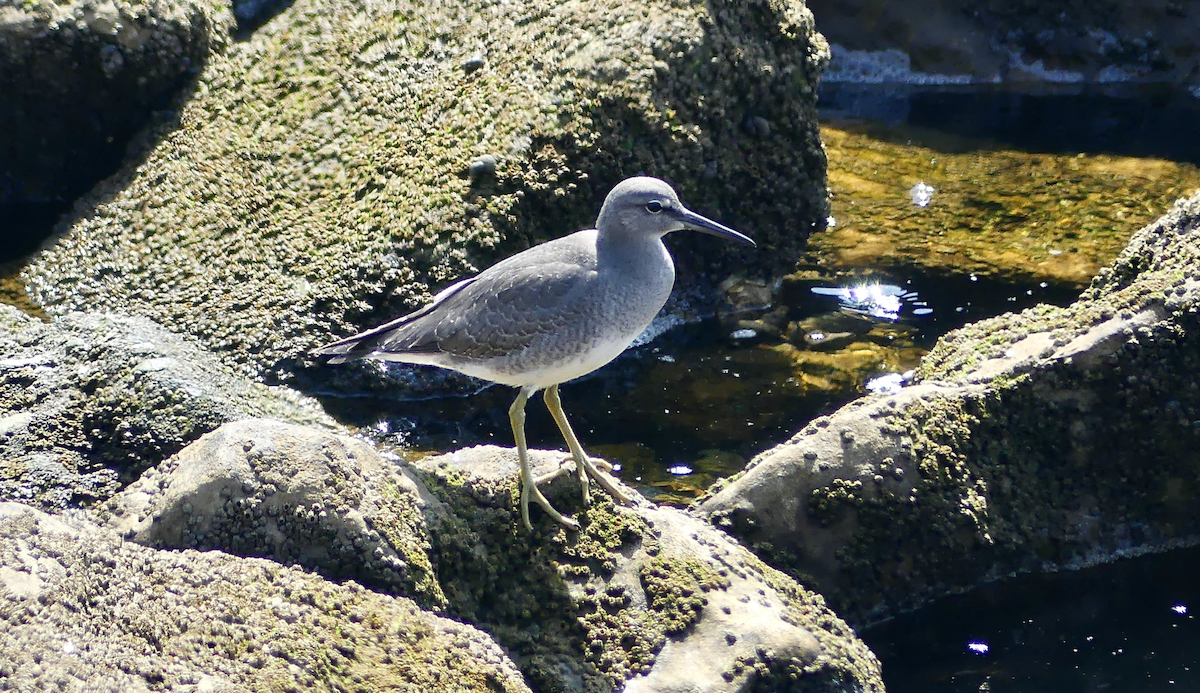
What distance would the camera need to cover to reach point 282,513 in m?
3.99

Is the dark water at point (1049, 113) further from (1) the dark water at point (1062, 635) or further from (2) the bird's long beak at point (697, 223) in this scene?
(2) the bird's long beak at point (697, 223)

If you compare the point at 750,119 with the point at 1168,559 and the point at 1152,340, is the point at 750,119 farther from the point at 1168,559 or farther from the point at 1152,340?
the point at 1168,559

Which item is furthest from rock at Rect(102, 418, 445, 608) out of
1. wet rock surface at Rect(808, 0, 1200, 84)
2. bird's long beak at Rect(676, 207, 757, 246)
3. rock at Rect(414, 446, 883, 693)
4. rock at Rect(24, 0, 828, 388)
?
wet rock surface at Rect(808, 0, 1200, 84)

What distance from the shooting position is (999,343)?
19.7ft

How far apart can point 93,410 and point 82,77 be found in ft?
12.8

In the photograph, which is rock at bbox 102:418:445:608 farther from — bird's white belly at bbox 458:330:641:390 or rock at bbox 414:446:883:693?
bird's white belly at bbox 458:330:641:390

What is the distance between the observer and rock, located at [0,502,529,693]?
10.5ft

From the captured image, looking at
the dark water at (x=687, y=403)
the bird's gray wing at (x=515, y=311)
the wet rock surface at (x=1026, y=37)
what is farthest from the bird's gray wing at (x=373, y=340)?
the wet rock surface at (x=1026, y=37)

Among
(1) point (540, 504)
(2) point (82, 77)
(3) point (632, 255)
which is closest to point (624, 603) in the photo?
(1) point (540, 504)

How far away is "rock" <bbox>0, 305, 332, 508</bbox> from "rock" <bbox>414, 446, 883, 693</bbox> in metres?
1.74

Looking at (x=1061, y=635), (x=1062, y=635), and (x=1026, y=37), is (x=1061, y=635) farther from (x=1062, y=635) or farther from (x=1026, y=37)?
(x=1026, y=37)

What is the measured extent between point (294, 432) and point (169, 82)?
18.2 feet

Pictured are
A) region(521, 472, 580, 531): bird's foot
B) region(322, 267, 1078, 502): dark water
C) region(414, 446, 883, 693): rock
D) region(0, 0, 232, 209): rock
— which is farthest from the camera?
region(0, 0, 232, 209): rock

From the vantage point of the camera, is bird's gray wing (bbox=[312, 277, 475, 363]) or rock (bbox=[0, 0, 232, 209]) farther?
rock (bbox=[0, 0, 232, 209])
